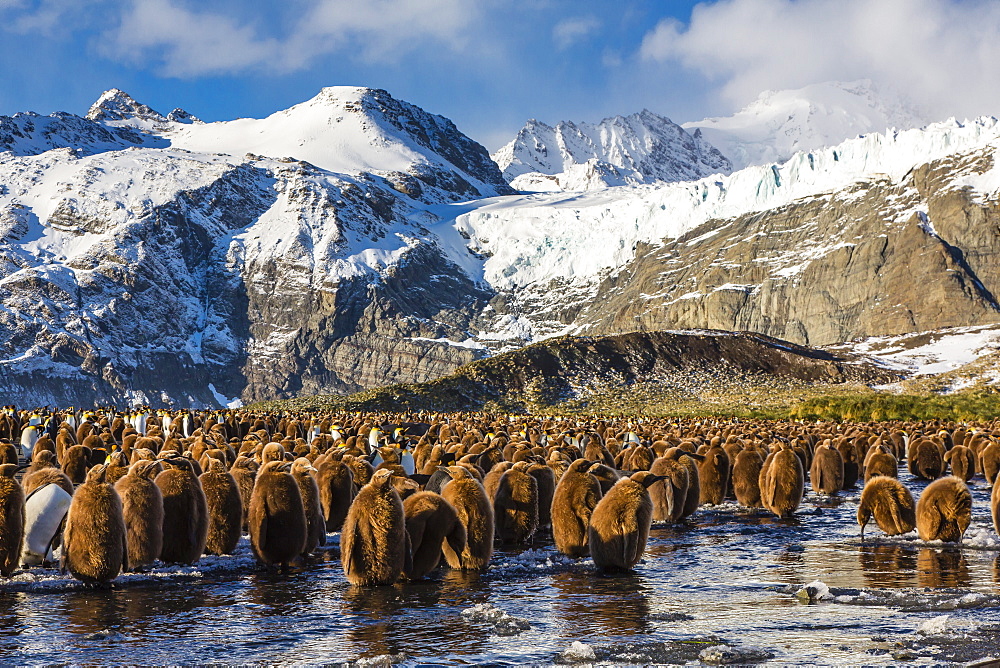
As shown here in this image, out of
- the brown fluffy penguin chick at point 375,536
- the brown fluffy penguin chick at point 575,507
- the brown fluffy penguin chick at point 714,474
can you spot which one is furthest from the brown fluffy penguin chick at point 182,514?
→ the brown fluffy penguin chick at point 714,474

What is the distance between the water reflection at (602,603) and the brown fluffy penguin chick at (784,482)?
525cm

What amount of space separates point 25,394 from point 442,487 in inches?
5406

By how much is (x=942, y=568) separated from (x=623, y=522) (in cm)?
356

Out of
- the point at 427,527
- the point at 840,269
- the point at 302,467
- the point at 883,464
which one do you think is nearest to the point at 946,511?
the point at 883,464

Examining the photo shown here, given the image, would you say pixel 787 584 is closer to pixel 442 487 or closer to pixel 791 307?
pixel 442 487

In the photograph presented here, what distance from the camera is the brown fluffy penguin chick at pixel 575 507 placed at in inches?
412

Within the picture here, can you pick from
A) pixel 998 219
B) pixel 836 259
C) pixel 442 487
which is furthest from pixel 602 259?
pixel 442 487

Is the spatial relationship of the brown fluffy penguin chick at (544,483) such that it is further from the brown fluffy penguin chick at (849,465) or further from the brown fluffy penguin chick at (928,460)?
the brown fluffy penguin chick at (928,460)

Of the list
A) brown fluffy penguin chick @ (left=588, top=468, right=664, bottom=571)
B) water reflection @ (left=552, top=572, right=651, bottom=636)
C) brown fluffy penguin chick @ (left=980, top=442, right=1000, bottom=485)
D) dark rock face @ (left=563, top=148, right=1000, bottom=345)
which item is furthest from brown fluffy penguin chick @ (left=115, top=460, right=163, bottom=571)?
dark rock face @ (left=563, top=148, right=1000, bottom=345)

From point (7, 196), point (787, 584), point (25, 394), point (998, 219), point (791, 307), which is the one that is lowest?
point (787, 584)

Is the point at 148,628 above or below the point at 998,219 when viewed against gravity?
below

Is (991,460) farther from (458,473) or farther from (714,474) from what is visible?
(458,473)

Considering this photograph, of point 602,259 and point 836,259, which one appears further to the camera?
point 602,259

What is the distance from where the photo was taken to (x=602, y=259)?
164 m
